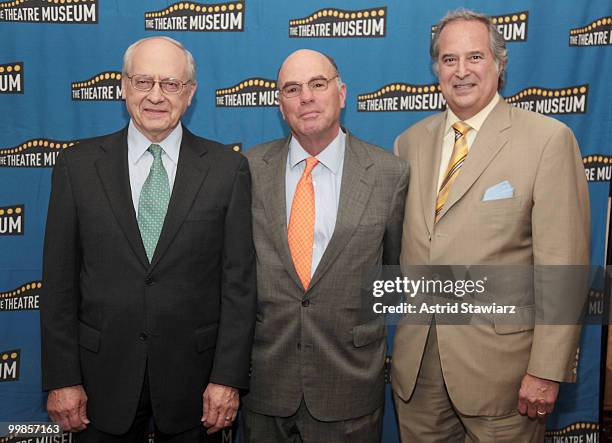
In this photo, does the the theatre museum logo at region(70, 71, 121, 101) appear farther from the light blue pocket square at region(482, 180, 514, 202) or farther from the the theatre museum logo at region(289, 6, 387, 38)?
the light blue pocket square at region(482, 180, 514, 202)

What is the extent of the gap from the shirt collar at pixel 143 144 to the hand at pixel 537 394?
1413 mm

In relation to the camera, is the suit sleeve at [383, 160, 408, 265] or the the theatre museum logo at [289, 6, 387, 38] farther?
the the theatre museum logo at [289, 6, 387, 38]

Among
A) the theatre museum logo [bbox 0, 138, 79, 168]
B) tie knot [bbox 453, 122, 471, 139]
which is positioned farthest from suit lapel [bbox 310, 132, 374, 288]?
the theatre museum logo [bbox 0, 138, 79, 168]

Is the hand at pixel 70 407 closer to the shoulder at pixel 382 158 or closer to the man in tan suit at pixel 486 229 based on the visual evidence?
the man in tan suit at pixel 486 229

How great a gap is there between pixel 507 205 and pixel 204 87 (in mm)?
1634

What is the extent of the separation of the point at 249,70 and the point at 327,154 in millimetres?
1012

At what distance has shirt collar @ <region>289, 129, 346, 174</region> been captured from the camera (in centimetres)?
219

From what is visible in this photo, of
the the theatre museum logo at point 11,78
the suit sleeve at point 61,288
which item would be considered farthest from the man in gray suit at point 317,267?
the the theatre museum logo at point 11,78

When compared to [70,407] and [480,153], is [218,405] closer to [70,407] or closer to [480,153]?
[70,407]

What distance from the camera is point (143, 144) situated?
203 centimetres

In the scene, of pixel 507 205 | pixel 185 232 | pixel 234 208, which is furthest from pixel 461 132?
pixel 185 232

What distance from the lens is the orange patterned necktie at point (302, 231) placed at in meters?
2.09

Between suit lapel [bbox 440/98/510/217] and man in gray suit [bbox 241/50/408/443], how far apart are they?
8.1 inches

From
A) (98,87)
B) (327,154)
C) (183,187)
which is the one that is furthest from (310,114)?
(98,87)
